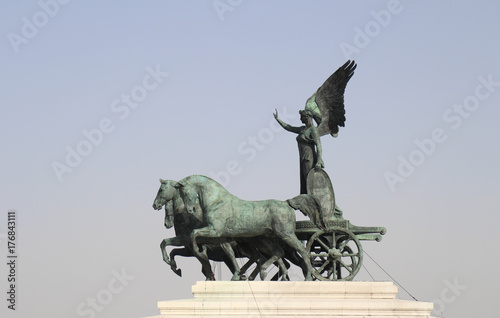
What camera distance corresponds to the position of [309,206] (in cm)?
2891

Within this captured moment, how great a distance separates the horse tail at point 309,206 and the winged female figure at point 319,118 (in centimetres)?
119

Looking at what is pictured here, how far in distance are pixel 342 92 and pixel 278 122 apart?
1761mm

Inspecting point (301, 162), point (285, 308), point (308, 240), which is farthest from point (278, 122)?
point (285, 308)

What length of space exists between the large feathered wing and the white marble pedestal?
4.30m

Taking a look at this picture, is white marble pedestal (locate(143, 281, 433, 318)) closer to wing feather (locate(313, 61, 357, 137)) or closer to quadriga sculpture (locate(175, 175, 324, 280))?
quadriga sculpture (locate(175, 175, 324, 280))

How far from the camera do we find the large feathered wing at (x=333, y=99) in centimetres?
3080

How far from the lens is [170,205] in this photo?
2902 centimetres

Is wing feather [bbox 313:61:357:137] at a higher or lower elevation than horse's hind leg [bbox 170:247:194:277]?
higher

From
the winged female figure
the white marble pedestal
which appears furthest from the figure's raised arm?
the white marble pedestal

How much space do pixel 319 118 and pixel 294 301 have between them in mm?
5111

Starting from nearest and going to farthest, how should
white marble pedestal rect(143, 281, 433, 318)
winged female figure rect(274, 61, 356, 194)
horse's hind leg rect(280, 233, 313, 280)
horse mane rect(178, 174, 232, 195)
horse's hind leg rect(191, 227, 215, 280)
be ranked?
white marble pedestal rect(143, 281, 433, 318) < horse's hind leg rect(191, 227, 215, 280) < horse's hind leg rect(280, 233, 313, 280) < horse mane rect(178, 174, 232, 195) < winged female figure rect(274, 61, 356, 194)

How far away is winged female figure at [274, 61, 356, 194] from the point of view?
30.1 m

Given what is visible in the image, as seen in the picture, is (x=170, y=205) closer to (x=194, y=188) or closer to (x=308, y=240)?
(x=194, y=188)

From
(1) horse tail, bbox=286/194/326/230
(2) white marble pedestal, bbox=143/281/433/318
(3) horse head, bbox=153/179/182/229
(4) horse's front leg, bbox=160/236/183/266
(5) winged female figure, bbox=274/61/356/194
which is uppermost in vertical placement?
(5) winged female figure, bbox=274/61/356/194
